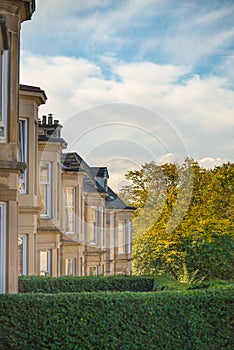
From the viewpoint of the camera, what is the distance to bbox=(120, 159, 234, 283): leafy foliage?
41.6m

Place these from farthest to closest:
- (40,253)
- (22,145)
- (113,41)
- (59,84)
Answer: (113,41) → (59,84) → (40,253) → (22,145)

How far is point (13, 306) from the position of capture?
10352 mm

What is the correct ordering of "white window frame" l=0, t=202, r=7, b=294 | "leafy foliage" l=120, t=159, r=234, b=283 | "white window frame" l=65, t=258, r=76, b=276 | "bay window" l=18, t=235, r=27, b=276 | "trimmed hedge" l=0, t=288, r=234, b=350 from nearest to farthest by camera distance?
"trimmed hedge" l=0, t=288, r=234, b=350
"white window frame" l=0, t=202, r=7, b=294
"bay window" l=18, t=235, r=27, b=276
"white window frame" l=65, t=258, r=76, b=276
"leafy foliage" l=120, t=159, r=234, b=283

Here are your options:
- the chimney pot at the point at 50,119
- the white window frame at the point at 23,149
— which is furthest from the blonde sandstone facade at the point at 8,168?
the chimney pot at the point at 50,119

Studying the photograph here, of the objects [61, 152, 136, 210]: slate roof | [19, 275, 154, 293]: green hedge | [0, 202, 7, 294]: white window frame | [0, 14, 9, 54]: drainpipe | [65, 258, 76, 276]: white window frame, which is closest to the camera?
[0, 14, 9, 54]: drainpipe

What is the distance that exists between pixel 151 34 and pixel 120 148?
11339 millimetres

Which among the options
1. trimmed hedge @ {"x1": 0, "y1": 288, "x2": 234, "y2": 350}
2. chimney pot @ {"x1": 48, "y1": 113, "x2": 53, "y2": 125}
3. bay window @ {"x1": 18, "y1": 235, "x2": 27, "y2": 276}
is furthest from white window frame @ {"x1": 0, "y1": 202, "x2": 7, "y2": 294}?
chimney pot @ {"x1": 48, "y1": 113, "x2": 53, "y2": 125}

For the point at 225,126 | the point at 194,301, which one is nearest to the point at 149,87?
the point at 225,126

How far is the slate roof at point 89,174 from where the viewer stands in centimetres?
2580

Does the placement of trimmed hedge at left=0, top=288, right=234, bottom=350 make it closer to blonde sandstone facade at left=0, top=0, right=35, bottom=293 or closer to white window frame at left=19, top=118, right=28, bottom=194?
blonde sandstone facade at left=0, top=0, right=35, bottom=293

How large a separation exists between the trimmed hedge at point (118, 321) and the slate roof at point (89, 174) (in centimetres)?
1430

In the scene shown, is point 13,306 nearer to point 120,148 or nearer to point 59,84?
point 59,84

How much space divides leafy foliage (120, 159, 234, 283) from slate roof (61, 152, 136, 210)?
3.43 meters

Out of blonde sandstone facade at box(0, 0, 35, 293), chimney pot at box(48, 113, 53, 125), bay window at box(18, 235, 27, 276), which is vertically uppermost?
chimney pot at box(48, 113, 53, 125)
